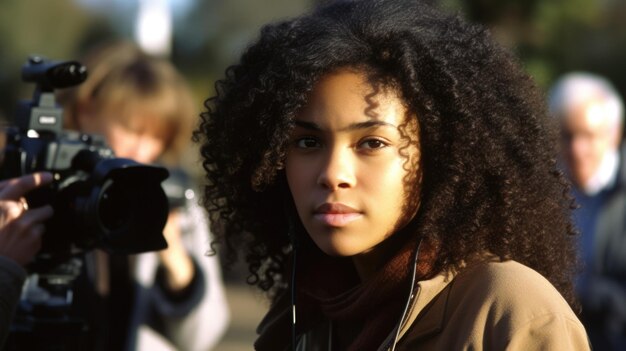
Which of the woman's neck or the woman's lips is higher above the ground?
the woman's lips

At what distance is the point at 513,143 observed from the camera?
2.39m

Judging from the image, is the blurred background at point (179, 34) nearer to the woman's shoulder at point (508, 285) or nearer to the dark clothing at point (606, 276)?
the dark clothing at point (606, 276)

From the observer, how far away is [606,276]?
4957 millimetres

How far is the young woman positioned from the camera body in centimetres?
46

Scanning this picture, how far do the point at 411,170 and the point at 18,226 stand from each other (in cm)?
110

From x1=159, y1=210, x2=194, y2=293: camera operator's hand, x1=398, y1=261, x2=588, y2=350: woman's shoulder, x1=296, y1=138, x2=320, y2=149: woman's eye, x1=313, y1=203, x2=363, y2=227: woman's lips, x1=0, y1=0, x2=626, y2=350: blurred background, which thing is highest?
x1=0, y1=0, x2=626, y2=350: blurred background

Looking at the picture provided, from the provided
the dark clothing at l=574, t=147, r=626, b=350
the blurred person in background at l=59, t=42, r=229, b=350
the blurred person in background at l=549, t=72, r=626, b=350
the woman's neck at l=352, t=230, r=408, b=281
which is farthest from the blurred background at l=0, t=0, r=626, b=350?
the woman's neck at l=352, t=230, r=408, b=281

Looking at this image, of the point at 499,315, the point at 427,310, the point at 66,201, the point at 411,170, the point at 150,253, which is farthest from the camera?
the point at 150,253

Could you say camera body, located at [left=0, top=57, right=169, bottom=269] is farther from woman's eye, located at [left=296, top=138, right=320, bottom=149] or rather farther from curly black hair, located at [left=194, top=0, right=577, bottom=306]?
woman's eye, located at [left=296, top=138, right=320, bottom=149]

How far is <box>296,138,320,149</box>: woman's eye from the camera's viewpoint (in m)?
2.37

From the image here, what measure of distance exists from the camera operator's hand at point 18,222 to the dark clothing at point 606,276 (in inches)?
109

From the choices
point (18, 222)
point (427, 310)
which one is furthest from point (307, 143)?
point (18, 222)

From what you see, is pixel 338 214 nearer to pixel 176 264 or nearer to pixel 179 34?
pixel 176 264

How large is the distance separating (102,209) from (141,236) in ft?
0.42
